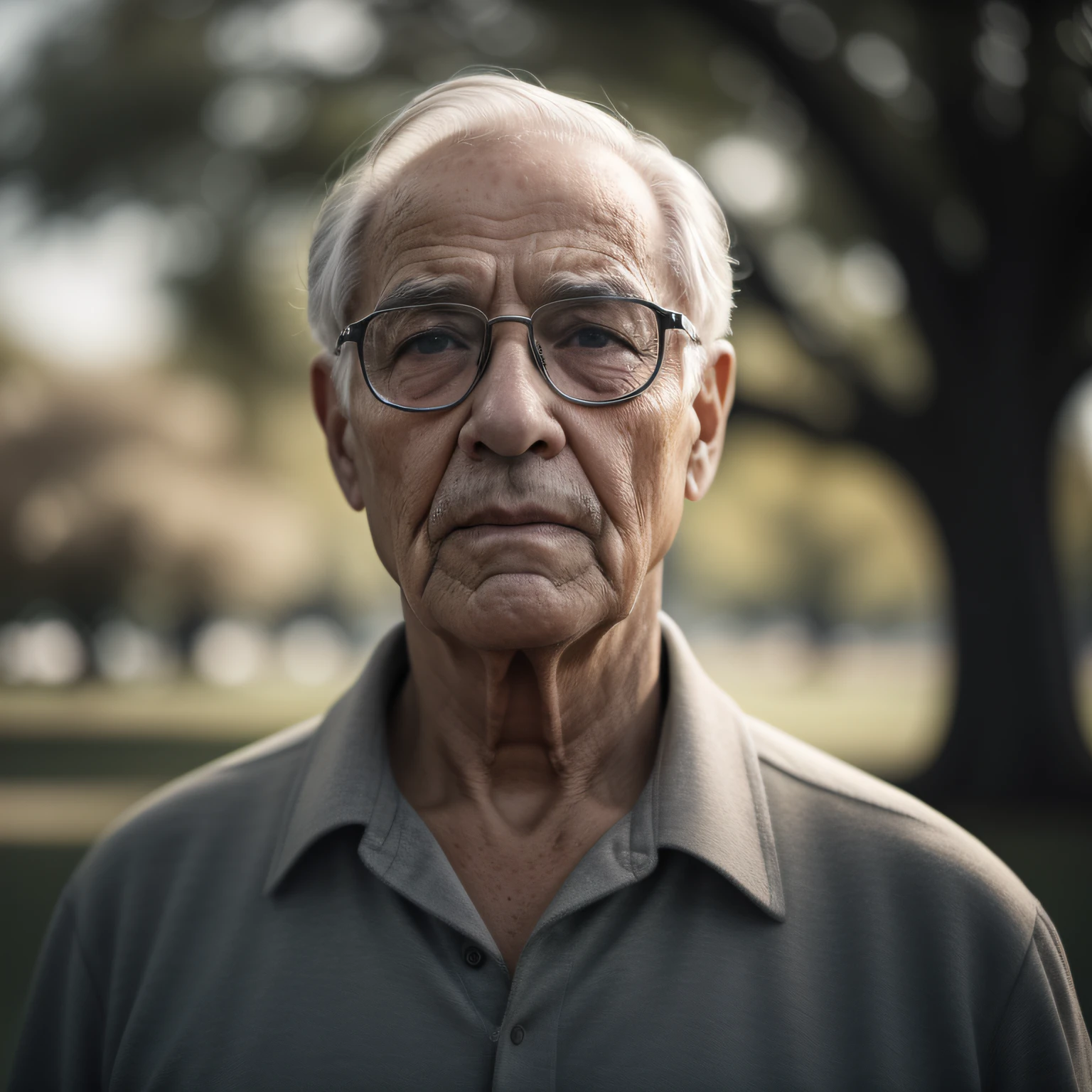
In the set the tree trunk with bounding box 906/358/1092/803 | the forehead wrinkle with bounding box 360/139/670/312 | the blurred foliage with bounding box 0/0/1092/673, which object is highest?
the blurred foliage with bounding box 0/0/1092/673

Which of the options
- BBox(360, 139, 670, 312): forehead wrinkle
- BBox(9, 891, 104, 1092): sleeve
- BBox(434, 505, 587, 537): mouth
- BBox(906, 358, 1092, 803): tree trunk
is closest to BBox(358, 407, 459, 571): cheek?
BBox(434, 505, 587, 537): mouth

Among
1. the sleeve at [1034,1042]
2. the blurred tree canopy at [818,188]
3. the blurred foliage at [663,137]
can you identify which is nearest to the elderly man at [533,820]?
the sleeve at [1034,1042]

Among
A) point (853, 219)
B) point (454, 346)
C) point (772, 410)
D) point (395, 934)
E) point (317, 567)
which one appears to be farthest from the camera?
point (317, 567)

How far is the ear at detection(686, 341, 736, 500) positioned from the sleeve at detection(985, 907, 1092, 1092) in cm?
122

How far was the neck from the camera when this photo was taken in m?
2.35

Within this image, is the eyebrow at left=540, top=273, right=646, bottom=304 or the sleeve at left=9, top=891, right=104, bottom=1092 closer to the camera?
the eyebrow at left=540, top=273, right=646, bottom=304

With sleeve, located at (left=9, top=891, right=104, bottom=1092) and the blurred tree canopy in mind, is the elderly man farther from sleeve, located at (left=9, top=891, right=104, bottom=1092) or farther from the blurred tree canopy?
the blurred tree canopy

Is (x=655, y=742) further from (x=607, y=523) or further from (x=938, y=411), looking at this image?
(x=938, y=411)

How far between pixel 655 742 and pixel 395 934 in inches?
28.7

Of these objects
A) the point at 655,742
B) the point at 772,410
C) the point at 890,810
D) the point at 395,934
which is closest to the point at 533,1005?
the point at 395,934

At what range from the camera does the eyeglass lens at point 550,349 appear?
89.0 inches

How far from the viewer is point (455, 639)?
2.33 metres

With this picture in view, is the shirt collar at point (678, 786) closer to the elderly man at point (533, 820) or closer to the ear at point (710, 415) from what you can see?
the elderly man at point (533, 820)

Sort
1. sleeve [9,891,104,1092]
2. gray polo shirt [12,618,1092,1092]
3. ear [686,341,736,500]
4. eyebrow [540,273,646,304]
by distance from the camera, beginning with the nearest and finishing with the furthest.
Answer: gray polo shirt [12,618,1092,1092] → eyebrow [540,273,646,304] → sleeve [9,891,104,1092] → ear [686,341,736,500]
